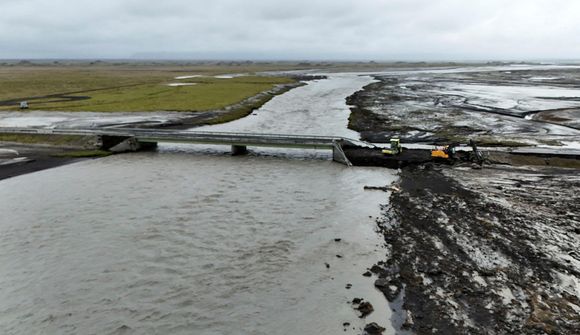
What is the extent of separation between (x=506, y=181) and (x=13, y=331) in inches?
1105

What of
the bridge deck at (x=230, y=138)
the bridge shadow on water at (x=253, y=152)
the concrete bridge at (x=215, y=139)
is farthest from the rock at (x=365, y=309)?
the bridge shadow on water at (x=253, y=152)

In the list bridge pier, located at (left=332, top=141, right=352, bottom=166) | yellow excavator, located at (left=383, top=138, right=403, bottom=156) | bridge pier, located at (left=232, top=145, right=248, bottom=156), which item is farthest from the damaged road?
bridge pier, located at (left=232, top=145, right=248, bottom=156)

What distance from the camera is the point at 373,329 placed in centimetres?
1353

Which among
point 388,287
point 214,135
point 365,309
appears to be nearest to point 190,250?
point 365,309

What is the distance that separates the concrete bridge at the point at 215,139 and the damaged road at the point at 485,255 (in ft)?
31.9

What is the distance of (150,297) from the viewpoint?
1548 cm

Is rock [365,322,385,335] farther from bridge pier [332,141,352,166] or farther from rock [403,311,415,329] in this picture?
bridge pier [332,141,352,166]

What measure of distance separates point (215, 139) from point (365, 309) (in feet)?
86.2

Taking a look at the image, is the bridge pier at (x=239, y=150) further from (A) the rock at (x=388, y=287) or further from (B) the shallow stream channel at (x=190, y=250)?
(A) the rock at (x=388, y=287)

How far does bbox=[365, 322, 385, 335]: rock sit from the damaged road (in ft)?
3.68

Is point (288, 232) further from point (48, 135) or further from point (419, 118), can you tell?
point (419, 118)

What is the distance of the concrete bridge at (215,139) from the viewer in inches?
1416

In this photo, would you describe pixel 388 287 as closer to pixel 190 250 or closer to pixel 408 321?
pixel 408 321

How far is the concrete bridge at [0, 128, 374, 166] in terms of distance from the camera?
35969 millimetres
